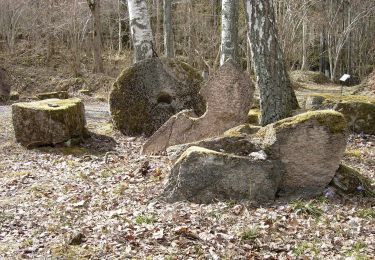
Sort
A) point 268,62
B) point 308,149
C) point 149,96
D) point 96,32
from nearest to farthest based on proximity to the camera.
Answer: point 308,149
point 268,62
point 149,96
point 96,32

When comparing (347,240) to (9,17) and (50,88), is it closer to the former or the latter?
(50,88)

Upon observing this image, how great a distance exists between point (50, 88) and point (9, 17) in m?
9.23

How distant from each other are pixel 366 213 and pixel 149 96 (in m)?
5.72

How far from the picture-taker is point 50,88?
2177 centimetres

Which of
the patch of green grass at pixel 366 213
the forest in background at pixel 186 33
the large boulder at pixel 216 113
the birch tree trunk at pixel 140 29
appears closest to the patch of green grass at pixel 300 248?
the patch of green grass at pixel 366 213

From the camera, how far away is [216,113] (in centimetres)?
802

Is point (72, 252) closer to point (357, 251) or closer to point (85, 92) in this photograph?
point (357, 251)

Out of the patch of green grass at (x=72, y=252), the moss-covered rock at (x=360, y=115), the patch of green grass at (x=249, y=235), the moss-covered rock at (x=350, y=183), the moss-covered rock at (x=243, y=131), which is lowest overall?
the patch of green grass at (x=72, y=252)

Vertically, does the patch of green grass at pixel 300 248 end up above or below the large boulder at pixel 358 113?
below

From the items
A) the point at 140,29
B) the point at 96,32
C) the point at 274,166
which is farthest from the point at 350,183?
the point at 96,32

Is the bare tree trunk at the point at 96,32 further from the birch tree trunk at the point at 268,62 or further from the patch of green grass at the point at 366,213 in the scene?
the patch of green grass at the point at 366,213

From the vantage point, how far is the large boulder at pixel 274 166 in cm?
536

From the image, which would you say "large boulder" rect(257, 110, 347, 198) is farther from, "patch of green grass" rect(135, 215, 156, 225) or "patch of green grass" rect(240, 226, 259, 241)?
"patch of green grass" rect(135, 215, 156, 225)

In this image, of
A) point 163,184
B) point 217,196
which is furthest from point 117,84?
point 217,196
